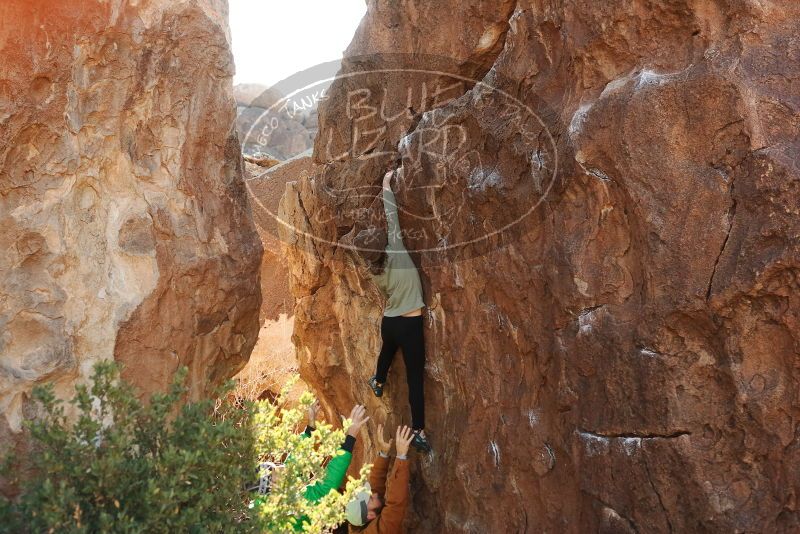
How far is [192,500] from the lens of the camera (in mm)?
3088

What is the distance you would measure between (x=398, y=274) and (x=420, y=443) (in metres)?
1.12

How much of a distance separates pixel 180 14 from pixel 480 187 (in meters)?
2.01

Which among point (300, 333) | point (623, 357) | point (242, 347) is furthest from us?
point (300, 333)

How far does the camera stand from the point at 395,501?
191 inches

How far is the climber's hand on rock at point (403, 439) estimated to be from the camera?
497 cm

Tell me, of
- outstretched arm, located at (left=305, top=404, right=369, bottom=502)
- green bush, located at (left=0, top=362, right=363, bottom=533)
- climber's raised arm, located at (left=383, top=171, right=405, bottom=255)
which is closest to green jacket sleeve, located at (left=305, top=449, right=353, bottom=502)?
outstretched arm, located at (left=305, top=404, right=369, bottom=502)

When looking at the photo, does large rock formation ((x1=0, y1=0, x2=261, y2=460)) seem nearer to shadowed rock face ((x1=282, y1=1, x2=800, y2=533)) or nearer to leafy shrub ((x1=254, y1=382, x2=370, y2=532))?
leafy shrub ((x1=254, y1=382, x2=370, y2=532))

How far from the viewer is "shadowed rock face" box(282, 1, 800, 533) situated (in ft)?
9.91

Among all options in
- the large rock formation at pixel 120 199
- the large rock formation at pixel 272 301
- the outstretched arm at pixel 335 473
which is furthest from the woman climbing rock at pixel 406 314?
the large rock formation at pixel 272 301

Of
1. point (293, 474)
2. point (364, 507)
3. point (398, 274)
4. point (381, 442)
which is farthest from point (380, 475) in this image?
point (293, 474)

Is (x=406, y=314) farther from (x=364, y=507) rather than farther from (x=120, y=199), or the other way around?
(x=120, y=199)

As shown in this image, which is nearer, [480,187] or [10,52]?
Result: [10,52]

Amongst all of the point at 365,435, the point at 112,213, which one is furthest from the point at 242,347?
the point at 365,435

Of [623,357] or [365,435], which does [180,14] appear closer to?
[623,357]
